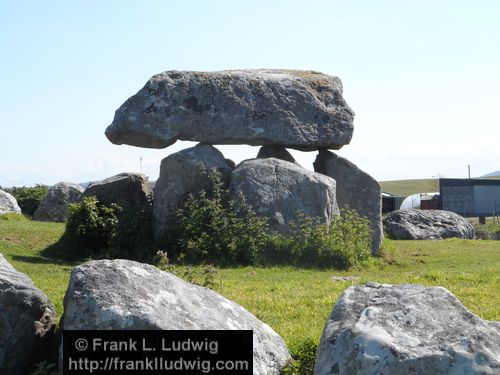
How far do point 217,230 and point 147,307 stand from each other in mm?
11270

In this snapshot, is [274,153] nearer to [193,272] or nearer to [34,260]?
[34,260]

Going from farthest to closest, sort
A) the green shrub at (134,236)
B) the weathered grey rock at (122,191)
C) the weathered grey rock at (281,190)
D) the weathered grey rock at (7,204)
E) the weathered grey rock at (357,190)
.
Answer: the weathered grey rock at (7,204), the weathered grey rock at (357,190), the weathered grey rock at (122,191), the weathered grey rock at (281,190), the green shrub at (134,236)

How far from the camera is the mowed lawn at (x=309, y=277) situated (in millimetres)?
9727

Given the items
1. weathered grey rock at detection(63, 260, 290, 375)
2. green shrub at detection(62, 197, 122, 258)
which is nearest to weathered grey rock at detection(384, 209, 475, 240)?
green shrub at detection(62, 197, 122, 258)

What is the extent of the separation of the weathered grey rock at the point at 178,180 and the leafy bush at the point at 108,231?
423 millimetres

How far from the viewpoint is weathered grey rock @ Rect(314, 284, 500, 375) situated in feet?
17.5

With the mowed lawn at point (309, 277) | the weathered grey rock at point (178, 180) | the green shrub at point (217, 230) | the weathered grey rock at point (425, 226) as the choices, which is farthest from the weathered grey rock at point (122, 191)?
the weathered grey rock at point (425, 226)

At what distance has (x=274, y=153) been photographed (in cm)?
2047

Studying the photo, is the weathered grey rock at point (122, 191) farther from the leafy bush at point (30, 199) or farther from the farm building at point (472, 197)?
the farm building at point (472, 197)

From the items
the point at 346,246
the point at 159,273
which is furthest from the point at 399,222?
the point at 159,273

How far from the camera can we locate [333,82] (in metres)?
21.1

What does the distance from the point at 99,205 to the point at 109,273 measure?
44.0 ft

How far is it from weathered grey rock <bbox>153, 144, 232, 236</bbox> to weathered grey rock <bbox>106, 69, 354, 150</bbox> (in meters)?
0.57

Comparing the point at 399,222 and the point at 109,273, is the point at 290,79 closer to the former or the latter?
the point at 399,222
